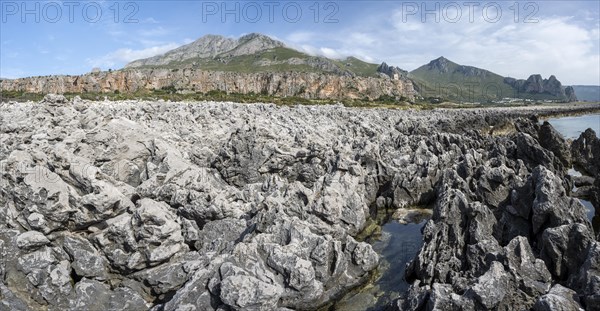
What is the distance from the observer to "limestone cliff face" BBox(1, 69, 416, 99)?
5527 inches

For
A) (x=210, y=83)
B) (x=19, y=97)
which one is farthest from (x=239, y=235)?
(x=210, y=83)

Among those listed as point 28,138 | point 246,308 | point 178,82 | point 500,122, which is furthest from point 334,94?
point 246,308

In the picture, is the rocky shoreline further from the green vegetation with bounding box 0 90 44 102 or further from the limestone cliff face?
the limestone cliff face

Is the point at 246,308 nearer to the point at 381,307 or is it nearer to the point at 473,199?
the point at 381,307

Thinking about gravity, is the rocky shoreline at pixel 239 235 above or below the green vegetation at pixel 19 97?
below

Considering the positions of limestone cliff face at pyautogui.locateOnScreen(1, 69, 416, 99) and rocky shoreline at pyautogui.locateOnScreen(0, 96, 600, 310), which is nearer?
rocky shoreline at pyautogui.locateOnScreen(0, 96, 600, 310)

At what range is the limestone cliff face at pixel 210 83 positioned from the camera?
14038 centimetres

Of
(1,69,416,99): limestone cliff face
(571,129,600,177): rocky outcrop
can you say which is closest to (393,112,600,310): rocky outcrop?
(571,129,600,177): rocky outcrop

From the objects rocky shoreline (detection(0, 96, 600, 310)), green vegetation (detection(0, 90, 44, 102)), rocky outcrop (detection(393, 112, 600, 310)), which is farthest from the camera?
green vegetation (detection(0, 90, 44, 102))

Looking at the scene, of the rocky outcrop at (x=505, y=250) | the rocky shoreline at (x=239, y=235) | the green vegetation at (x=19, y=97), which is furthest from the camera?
the green vegetation at (x=19, y=97)

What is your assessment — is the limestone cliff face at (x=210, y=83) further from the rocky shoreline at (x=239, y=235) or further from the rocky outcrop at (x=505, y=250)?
the rocky outcrop at (x=505, y=250)

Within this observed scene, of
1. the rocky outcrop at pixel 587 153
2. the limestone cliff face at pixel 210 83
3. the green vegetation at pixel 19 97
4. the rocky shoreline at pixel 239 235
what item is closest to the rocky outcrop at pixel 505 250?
the rocky shoreline at pixel 239 235

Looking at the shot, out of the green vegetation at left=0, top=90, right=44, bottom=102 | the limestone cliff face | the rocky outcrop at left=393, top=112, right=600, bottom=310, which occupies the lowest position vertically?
the rocky outcrop at left=393, top=112, right=600, bottom=310

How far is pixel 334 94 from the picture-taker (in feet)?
595
